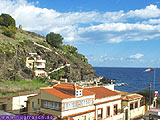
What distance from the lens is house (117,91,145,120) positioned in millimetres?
33734

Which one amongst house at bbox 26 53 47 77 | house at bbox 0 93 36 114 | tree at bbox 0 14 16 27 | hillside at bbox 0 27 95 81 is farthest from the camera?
tree at bbox 0 14 16 27

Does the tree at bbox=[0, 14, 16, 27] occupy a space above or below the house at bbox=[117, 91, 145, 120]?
above

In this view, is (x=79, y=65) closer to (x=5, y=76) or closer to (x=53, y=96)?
(x=5, y=76)

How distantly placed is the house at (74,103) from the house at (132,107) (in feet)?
4.56

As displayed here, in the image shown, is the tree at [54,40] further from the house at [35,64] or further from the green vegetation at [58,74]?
the house at [35,64]

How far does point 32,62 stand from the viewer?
80.9 metres

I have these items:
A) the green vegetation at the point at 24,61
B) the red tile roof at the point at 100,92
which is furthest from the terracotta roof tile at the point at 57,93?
the green vegetation at the point at 24,61

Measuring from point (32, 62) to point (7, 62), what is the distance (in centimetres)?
1042

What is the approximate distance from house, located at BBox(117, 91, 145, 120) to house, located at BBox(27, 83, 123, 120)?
139 cm

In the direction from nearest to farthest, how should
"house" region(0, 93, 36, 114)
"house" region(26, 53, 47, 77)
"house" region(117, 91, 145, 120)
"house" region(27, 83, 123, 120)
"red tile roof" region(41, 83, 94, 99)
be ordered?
"house" region(27, 83, 123, 120)
"red tile roof" region(41, 83, 94, 99)
"house" region(117, 91, 145, 120)
"house" region(0, 93, 36, 114)
"house" region(26, 53, 47, 77)

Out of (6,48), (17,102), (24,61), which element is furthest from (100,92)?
(6,48)

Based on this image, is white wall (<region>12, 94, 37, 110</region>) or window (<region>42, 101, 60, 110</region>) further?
white wall (<region>12, 94, 37, 110</region>)

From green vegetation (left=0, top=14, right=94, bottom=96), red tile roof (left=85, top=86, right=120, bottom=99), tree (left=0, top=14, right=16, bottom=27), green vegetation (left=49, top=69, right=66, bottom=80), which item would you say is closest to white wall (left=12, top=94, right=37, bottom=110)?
green vegetation (left=0, top=14, right=94, bottom=96)

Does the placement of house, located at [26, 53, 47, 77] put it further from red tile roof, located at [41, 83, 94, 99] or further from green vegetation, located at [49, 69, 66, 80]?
red tile roof, located at [41, 83, 94, 99]
